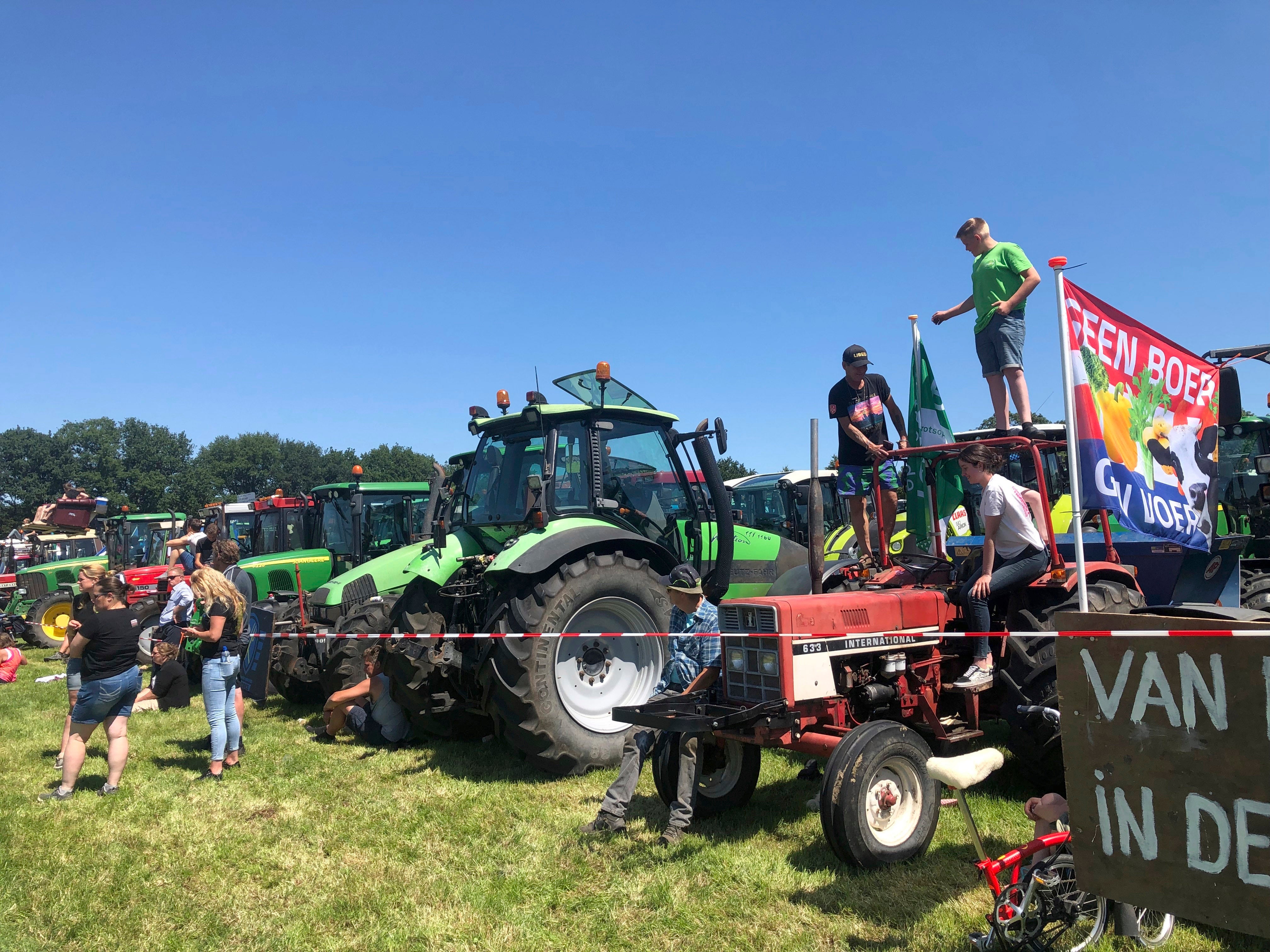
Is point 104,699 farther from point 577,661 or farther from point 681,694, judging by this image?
point 681,694

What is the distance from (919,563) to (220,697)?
5.25 m

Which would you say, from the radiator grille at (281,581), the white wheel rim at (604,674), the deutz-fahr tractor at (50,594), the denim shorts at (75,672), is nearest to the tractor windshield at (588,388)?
the white wheel rim at (604,674)

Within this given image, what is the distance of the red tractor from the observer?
4.11 metres

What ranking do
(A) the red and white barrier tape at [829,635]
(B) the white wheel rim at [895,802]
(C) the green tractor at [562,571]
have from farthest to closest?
(C) the green tractor at [562,571]
(B) the white wheel rim at [895,802]
(A) the red and white barrier tape at [829,635]

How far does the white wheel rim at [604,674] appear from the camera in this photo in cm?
616

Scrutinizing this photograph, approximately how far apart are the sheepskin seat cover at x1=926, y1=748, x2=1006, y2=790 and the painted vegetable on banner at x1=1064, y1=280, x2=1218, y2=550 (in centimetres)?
141

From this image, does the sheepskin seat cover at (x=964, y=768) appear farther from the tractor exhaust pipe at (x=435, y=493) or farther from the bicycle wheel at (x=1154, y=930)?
the tractor exhaust pipe at (x=435, y=493)

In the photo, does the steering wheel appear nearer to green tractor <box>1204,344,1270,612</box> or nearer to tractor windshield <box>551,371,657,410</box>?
tractor windshield <box>551,371,657,410</box>

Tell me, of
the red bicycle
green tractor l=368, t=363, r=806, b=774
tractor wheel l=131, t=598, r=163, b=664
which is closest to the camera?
the red bicycle

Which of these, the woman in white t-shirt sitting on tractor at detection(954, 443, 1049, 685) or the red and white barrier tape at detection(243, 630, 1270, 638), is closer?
the red and white barrier tape at detection(243, 630, 1270, 638)

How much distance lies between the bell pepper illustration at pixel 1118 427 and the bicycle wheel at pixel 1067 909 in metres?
1.97

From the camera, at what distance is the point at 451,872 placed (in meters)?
4.39

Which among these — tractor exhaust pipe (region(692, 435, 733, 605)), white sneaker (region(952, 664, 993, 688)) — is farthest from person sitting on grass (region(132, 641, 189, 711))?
white sneaker (region(952, 664, 993, 688))

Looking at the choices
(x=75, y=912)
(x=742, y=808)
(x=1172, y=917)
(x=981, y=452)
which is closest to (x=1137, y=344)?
(x=981, y=452)
